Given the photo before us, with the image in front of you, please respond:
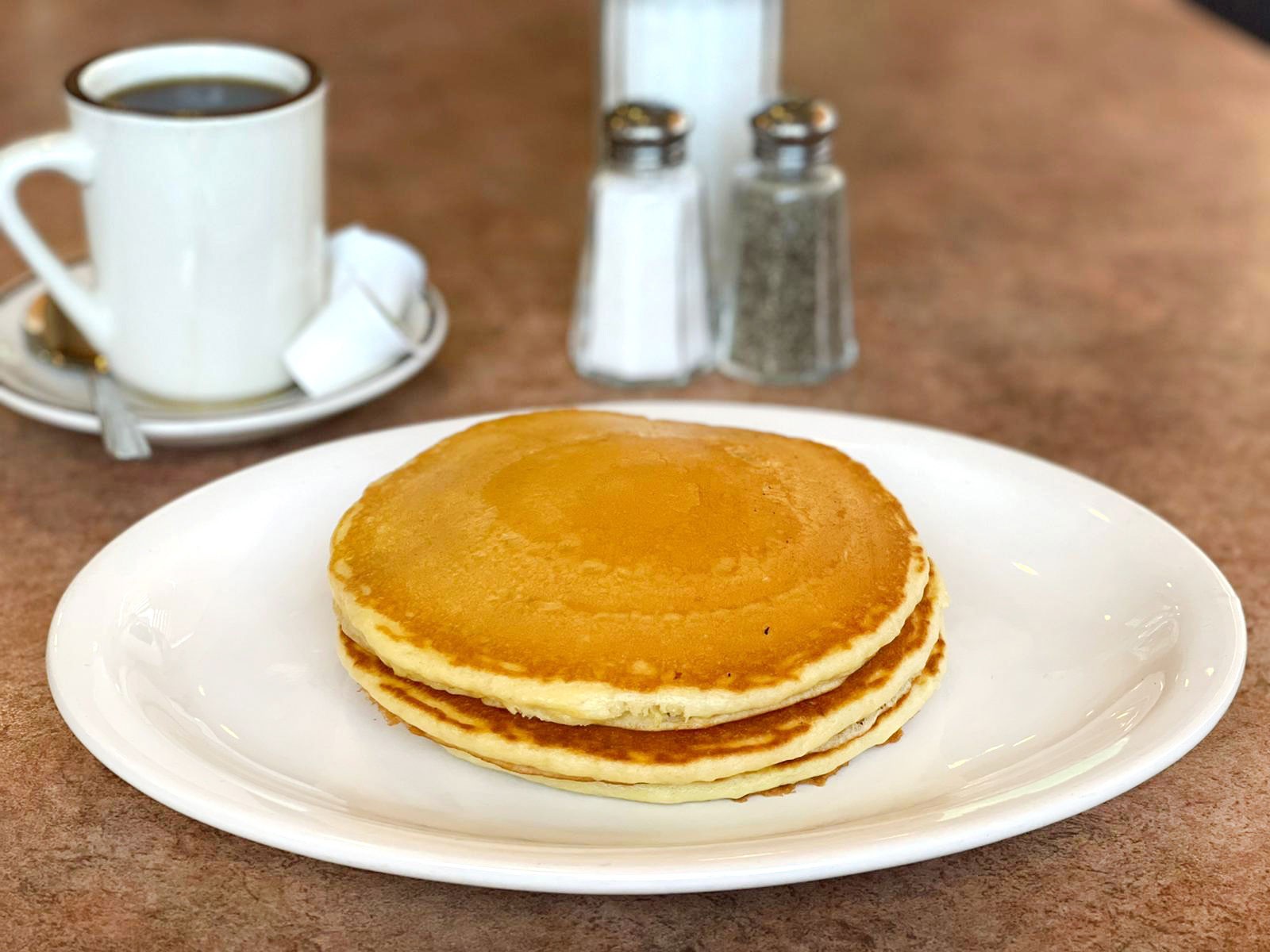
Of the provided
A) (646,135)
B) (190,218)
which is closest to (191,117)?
(190,218)

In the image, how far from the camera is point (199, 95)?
1086 millimetres

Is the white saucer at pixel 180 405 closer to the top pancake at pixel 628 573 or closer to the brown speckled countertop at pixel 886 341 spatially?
the brown speckled countertop at pixel 886 341

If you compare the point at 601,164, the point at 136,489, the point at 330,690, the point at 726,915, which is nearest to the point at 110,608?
the point at 330,690

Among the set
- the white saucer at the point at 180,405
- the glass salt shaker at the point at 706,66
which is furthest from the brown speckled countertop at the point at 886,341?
the glass salt shaker at the point at 706,66

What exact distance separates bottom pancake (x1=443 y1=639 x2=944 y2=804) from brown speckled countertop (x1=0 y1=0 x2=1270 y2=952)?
49 millimetres

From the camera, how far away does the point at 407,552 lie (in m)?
0.76

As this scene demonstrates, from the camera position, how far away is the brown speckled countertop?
0.66 metres

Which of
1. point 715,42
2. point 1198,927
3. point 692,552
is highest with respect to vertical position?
A: point 715,42

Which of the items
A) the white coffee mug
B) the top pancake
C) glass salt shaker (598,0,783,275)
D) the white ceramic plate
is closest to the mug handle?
the white coffee mug

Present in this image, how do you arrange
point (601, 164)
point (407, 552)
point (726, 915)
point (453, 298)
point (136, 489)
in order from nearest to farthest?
point (726, 915), point (407, 552), point (136, 489), point (601, 164), point (453, 298)

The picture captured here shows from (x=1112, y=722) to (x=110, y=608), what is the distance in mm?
552

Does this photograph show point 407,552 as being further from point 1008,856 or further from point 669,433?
point 1008,856

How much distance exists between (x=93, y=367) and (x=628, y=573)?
0.60 m

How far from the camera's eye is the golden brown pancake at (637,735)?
664mm
